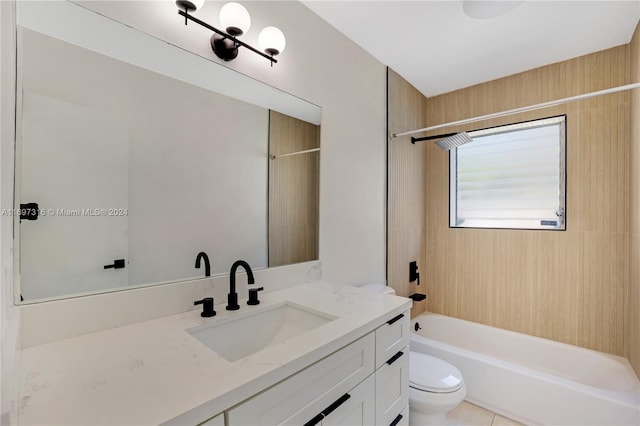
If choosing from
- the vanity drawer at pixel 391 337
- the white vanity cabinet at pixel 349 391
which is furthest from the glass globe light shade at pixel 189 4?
the vanity drawer at pixel 391 337

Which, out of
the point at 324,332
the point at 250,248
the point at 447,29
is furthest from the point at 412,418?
the point at 447,29

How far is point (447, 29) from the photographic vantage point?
1853 mm

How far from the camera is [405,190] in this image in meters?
2.54

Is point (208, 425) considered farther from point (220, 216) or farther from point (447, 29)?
point (447, 29)

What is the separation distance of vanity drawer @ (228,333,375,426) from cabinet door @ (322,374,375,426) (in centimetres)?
3

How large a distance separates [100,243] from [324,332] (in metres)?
0.80

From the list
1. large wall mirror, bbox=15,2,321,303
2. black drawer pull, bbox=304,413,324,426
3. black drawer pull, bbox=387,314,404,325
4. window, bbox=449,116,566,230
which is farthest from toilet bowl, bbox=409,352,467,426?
window, bbox=449,116,566,230

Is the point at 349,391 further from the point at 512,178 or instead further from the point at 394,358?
the point at 512,178

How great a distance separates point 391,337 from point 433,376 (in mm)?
697

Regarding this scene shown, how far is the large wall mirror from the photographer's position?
84 centimetres

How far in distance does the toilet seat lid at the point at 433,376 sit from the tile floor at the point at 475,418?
0.45 m

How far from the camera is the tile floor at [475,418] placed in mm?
1870

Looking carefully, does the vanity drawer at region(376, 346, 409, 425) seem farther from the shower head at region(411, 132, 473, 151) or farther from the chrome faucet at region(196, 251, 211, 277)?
the shower head at region(411, 132, 473, 151)

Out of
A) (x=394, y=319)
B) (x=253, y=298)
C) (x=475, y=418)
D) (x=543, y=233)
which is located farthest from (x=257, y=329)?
(x=543, y=233)
